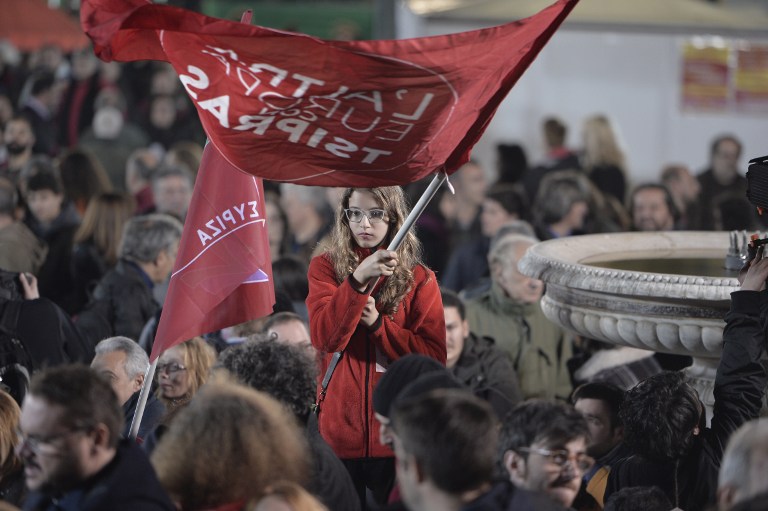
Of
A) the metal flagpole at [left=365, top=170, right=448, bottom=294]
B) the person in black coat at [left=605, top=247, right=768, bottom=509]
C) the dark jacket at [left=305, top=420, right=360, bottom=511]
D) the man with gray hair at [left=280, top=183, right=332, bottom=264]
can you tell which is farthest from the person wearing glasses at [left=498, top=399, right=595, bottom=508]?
the man with gray hair at [left=280, top=183, right=332, bottom=264]

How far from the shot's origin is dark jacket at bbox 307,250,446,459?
510 centimetres

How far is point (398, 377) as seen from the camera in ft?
14.6

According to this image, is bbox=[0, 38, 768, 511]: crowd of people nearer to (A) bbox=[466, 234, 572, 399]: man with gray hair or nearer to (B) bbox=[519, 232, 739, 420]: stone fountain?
(A) bbox=[466, 234, 572, 399]: man with gray hair

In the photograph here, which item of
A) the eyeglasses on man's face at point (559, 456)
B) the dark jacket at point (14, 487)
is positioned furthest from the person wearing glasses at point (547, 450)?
the dark jacket at point (14, 487)

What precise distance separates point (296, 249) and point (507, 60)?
576 cm

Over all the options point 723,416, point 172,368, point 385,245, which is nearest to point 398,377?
point 385,245

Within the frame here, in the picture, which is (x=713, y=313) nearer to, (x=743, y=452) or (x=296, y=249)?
(x=743, y=452)

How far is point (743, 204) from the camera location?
371 inches

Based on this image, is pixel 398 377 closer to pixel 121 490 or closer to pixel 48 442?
pixel 121 490

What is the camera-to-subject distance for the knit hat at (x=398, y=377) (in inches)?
174

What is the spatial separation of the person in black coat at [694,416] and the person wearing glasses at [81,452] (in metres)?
1.94

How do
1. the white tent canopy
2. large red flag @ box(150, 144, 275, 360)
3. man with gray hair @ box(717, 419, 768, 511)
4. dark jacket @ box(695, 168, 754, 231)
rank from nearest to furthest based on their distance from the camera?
man with gray hair @ box(717, 419, 768, 511)
large red flag @ box(150, 144, 275, 360)
dark jacket @ box(695, 168, 754, 231)
the white tent canopy

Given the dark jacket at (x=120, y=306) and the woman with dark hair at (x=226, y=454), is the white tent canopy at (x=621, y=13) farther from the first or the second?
the woman with dark hair at (x=226, y=454)

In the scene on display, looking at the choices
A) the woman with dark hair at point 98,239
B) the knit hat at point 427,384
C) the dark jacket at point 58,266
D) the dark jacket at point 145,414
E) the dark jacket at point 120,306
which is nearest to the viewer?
the knit hat at point 427,384
